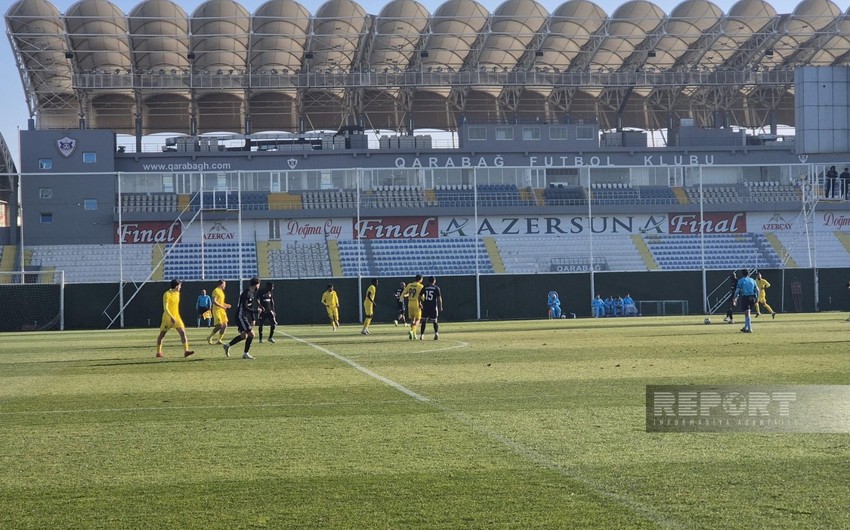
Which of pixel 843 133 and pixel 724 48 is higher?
pixel 724 48

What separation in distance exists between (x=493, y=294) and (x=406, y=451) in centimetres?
3808

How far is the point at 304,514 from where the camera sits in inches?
299

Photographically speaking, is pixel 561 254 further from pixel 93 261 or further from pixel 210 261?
pixel 93 261

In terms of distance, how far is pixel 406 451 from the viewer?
32.9 ft

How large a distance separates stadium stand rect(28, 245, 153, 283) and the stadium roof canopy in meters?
12.4

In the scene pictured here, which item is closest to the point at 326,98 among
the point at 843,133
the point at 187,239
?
the point at 187,239

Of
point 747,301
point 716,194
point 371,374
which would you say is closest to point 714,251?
point 716,194

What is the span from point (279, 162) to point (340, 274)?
42.0 feet

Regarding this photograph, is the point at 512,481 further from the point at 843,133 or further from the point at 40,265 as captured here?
the point at 40,265

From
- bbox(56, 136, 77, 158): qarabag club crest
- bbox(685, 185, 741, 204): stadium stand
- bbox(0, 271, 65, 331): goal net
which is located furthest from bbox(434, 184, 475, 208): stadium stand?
bbox(0, 271, 65, 331): goal net

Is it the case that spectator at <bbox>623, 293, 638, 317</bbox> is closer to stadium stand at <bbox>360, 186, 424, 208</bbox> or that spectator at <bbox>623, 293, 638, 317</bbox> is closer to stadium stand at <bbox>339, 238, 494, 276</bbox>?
stadium stand at <bbox>339, 238, 494, 276</bbox>

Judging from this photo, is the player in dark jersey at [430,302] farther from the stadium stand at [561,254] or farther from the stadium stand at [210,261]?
the stadium stand at [561,254]

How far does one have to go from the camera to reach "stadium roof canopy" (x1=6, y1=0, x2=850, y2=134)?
65.2 meters

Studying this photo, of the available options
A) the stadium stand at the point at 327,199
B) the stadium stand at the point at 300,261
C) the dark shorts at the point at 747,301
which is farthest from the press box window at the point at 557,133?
the dark shorts at the point at 747,301
